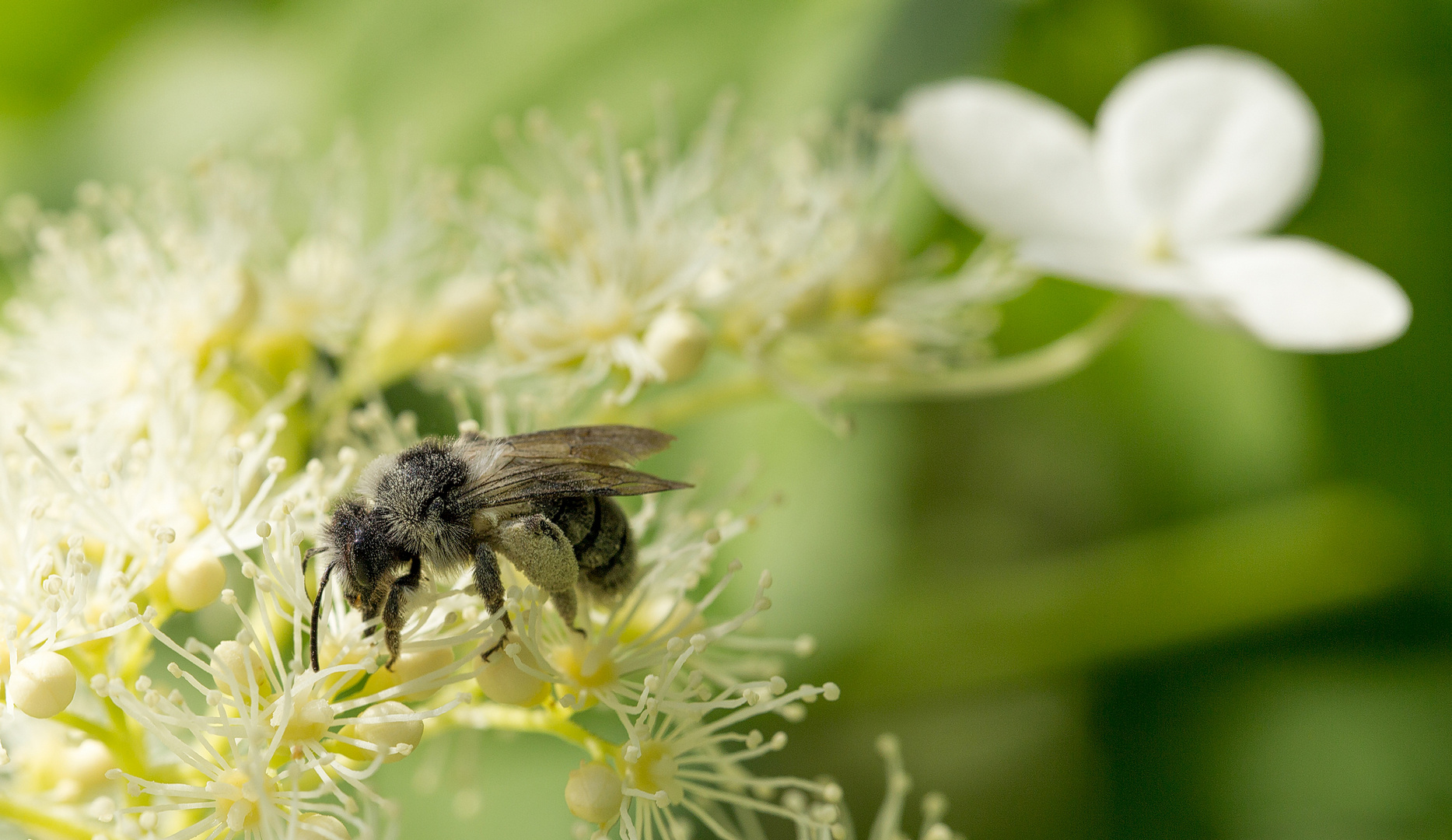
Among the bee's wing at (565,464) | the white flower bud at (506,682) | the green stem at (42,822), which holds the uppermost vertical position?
the bee's wing at (565,464)

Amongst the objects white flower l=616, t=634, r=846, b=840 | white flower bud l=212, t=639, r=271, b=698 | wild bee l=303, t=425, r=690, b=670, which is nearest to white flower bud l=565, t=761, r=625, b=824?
white flower l=616, t=634, r=846, b=840

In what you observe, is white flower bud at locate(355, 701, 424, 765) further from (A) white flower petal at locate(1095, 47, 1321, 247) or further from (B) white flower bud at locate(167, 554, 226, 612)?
(A) white flower petal at locate(1095, 47, 1321, 247)

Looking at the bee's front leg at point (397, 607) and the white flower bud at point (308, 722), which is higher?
the bee's front leg at point (397, 607)

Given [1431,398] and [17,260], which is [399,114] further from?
[1431,398]

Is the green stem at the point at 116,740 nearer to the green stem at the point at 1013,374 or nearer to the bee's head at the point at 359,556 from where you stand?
the bee's head at the point at 359,556

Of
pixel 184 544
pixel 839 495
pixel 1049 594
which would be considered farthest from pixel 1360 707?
pixel 184 544

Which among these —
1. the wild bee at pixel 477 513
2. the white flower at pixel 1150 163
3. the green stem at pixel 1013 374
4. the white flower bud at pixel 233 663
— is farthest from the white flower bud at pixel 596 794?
the white flower at pixel 1150 163
